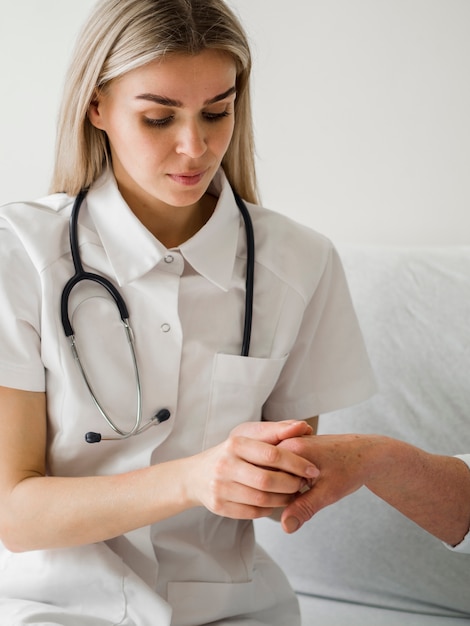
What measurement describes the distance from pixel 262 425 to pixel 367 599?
0.66 meters

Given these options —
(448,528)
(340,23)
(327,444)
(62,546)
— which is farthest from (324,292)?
(340,23)

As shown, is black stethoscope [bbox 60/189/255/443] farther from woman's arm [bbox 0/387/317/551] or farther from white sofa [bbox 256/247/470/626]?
white sofa [bbox 256/247/470/626]

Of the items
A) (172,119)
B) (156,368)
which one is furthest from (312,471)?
(172,119)

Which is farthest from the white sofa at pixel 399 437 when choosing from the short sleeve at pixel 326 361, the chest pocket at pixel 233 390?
the chest pocket at pixel 233 390

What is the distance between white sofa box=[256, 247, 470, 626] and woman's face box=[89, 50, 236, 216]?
615 millimetres

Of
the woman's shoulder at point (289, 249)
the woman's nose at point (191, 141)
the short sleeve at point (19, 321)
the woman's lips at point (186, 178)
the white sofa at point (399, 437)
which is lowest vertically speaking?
the white sofa at point (399, 437)

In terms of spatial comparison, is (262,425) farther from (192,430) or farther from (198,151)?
(198,151)

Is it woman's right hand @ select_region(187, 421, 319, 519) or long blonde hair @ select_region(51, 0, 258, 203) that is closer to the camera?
woman's right hand @ select_region(187, 421, 319, 519)

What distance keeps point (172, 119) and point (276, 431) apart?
1.63 ft

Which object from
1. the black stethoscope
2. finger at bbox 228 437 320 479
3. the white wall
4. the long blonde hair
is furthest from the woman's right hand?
the white wall

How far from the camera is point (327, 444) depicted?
138cm

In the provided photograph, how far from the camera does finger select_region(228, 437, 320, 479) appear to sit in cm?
126

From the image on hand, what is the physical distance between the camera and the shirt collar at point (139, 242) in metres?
1.47

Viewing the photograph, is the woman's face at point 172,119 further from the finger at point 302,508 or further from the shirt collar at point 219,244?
the finger at point 302,508
